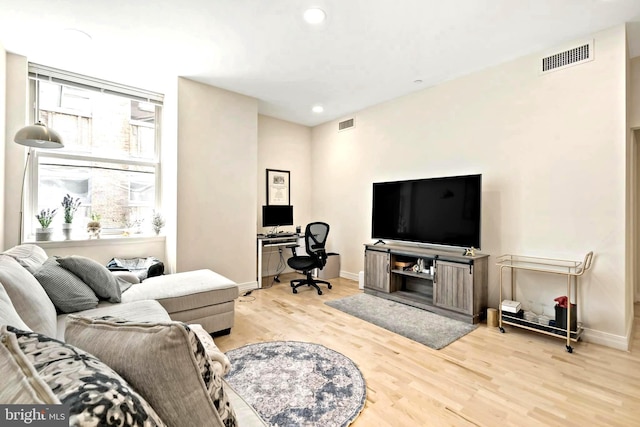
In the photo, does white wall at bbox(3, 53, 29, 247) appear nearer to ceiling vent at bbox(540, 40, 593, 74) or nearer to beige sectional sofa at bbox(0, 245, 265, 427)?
beige sectional sofa at bbox(0, 245, 265, 427)

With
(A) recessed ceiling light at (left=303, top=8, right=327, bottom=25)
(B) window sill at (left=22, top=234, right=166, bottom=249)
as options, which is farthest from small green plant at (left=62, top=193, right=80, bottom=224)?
(A) recessed ceiling light at (left=303, top=8, right=327, bottom=25)

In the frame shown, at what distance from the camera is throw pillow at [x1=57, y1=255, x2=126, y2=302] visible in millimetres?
2268

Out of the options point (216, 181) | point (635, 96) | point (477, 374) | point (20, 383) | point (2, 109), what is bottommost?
point (477, 374)

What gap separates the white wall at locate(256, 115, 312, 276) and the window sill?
1.74 m

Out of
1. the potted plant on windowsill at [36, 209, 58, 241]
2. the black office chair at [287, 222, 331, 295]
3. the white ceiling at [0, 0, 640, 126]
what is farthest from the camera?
the black office chair at [287, 222, 331, 295]

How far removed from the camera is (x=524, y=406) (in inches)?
74.4

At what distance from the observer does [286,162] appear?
570 centimetres

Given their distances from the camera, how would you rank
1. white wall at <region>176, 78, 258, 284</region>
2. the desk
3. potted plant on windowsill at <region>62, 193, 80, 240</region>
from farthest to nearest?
the desk
white wall at <region>176, 78, 258, 284</region>
potted plant on windowsill at <region>62, 193, 80, 240</region>

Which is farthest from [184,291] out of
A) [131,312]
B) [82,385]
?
[82,385]

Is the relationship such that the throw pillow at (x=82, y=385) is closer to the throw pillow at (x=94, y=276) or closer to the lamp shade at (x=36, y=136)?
the throw pillow at (x=94, y=276)

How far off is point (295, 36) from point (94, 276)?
278cm

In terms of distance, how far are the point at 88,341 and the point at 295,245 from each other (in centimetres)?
421

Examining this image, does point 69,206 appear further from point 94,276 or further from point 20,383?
point 20,383

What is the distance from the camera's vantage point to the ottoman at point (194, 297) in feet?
8.50
